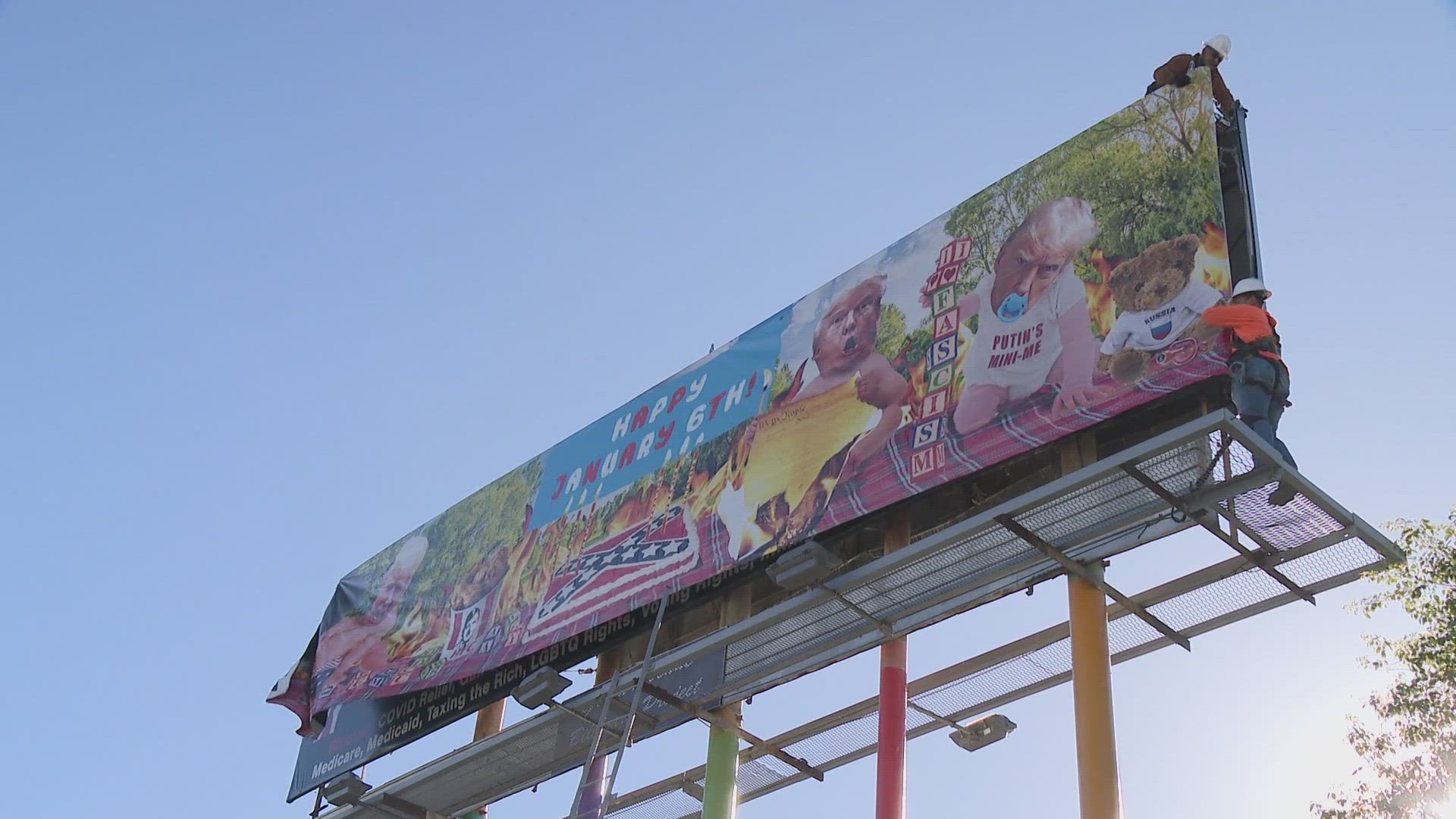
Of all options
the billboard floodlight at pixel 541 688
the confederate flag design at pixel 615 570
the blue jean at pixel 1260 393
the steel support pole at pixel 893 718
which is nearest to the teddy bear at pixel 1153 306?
the blue jean at pixel 1260 393

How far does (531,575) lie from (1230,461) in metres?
5.53

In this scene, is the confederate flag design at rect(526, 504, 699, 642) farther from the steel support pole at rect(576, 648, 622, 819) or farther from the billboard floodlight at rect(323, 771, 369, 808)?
the billboard floodlight at rect(323, 771, 369, 808)

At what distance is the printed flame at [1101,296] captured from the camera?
28.3 feet

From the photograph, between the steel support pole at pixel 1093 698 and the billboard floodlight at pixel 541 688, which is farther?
the billboard floodlight at pixel 541 688

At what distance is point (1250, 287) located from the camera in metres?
8.18

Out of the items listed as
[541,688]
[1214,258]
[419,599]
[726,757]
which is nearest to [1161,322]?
[1214,258]

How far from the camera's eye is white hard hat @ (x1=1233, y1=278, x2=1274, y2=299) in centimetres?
818

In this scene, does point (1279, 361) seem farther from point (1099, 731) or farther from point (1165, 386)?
point (1099, 731)

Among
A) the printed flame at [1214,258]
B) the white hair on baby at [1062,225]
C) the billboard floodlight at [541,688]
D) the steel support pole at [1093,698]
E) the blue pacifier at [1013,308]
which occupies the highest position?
the white hair on baby at [1062,225]

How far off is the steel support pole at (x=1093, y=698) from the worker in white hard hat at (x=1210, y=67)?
276cm

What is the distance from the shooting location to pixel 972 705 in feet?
32.7

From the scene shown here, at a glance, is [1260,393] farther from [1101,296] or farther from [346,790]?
[346,790]

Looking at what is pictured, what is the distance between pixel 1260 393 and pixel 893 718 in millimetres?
2914

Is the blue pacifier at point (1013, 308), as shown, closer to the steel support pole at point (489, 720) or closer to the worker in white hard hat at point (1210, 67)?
the worker in white hard hat at point (1210, 67)
